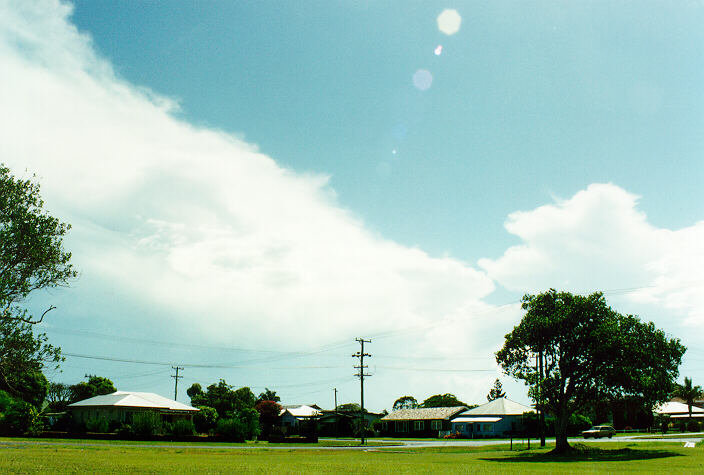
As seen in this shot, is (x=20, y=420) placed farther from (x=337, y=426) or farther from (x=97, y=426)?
(x=337, y=426)

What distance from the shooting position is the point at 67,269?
1079 inches

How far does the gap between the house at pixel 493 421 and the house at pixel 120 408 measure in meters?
52.6

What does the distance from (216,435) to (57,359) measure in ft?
144

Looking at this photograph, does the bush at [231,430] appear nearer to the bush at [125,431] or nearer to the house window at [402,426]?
the bush at [125,431]

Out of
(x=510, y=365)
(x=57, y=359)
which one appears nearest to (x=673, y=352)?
(x=510, y=365)

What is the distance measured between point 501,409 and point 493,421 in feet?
16.0

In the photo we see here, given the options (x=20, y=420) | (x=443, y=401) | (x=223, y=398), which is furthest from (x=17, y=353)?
(x=443, y=401)

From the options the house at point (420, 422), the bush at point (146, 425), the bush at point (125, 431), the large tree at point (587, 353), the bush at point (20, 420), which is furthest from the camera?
the house at point (420, 422)

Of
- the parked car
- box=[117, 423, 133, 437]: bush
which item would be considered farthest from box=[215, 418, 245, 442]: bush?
the parked car

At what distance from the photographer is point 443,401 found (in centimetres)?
17375

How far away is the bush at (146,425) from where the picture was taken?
6369 centimetres

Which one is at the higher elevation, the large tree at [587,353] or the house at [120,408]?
the large tree at [587,353]

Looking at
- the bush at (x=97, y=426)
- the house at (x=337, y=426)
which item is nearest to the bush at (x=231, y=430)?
the bush at (x=97, y=426)

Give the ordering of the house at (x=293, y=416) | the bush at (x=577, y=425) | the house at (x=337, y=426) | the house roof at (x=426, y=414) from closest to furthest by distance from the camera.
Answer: the bush at (x=577, y=425) → the house at (x=337, y=426) → the house roof at (x=426, y=414) → the house at (x=293, y=416)
